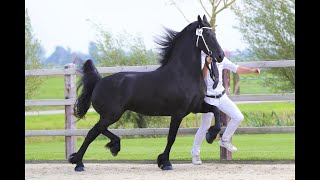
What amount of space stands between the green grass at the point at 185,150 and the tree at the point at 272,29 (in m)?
3.70

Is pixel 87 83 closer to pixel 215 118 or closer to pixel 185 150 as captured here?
pixel 215 118

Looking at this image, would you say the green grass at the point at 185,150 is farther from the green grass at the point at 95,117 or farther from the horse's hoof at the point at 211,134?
the green grass at the point at 95,117

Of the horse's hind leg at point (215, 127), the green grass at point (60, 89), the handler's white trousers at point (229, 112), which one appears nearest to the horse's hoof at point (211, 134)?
the horse's hind leg at point (215, 127)

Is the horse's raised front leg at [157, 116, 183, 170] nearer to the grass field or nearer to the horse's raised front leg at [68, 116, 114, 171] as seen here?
the horse's raised front leg at [68, 116, 114, 171]

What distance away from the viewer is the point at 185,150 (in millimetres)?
13594

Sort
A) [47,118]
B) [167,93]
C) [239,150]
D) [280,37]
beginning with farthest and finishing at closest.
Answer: [47,118]
[280,37]
[239,150]
[167,93]

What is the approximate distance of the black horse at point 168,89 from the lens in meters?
9.86

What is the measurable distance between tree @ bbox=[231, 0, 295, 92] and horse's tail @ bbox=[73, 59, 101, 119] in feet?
32.4

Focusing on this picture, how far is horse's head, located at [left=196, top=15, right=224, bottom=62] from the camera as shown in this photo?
31.6ft

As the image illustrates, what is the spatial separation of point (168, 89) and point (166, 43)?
728 millimetres
